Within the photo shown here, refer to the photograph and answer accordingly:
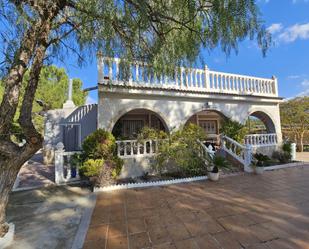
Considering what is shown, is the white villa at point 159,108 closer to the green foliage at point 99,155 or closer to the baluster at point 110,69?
the baluster at point 110,69

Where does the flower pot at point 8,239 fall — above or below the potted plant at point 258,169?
below

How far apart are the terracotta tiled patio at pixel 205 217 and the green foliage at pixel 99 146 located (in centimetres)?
133

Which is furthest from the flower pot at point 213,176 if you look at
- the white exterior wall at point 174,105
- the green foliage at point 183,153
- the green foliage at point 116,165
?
the green foliage at point 116,165

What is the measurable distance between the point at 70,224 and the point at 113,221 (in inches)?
35.5

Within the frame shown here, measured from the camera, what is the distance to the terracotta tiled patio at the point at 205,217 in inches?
128

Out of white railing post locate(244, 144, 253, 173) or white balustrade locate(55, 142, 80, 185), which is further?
white railing post locate(244, 144, 253, 173)

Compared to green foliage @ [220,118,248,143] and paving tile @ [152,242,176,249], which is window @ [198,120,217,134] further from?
paving tile @ [152,242,176,249]

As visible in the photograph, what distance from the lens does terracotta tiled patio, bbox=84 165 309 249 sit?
3248 millimetres

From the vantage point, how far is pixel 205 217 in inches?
162

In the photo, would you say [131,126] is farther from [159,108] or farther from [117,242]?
[117,242]

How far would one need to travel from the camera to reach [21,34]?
337 centimetres

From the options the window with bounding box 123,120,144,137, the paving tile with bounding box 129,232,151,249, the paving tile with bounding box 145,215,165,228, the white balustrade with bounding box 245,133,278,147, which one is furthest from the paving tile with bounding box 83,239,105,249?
the white balustrade with bounding box 245,133,278,147

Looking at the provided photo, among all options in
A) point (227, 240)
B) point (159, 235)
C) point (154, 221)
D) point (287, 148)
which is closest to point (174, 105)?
point (154, 221)

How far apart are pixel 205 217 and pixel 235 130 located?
20.9 ft
